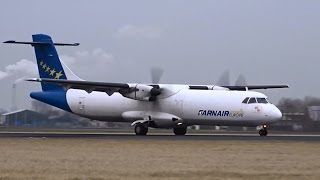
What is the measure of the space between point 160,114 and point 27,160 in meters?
22.7

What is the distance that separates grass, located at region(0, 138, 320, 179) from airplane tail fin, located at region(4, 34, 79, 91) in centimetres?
1839

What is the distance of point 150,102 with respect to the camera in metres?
45.2

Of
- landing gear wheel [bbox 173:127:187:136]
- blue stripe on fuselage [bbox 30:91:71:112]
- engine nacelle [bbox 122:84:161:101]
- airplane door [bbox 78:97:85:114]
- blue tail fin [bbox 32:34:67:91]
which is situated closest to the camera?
engine nacelle [bbox 122:84:161:101]

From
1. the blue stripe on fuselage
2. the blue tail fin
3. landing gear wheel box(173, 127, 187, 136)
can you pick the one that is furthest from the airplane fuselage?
the blue tail fin

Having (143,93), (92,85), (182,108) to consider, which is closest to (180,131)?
(182,108)

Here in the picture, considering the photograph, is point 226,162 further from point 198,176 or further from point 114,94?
point 114,94

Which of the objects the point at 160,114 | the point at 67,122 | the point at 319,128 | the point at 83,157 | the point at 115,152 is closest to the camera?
the point at 83,157

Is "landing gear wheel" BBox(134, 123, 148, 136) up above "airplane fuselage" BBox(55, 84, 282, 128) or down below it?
below

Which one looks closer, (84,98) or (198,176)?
(198,176)

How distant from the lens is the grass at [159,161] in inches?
725

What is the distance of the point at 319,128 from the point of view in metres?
62.7

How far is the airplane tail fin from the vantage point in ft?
159

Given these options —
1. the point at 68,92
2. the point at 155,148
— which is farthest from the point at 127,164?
the point at 68,92

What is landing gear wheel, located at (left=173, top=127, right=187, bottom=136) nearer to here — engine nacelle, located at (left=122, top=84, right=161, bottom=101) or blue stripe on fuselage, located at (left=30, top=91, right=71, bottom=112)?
engine nacelle, located at (left=122, top=84, right=161, bottom=101)
